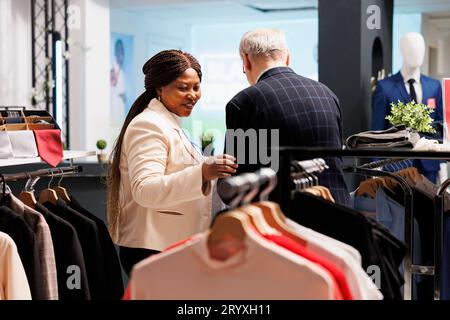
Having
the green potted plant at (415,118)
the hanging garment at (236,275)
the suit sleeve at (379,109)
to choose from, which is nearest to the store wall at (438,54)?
the suit sleeve at (379,109)

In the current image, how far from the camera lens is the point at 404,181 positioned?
7.88 feet

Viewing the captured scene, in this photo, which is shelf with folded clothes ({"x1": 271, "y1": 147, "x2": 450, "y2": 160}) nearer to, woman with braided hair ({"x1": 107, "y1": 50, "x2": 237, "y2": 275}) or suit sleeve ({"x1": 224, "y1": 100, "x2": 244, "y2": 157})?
woman with braided hair ({"x1": 107, "y1": 50, "x2": 237, "y2": 275})

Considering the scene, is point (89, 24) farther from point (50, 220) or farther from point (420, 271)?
point (420, 271)

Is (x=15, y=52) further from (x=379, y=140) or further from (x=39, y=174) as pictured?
(x=379, y=140)

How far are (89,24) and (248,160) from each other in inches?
214

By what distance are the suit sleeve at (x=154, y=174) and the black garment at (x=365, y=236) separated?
2.20 ft

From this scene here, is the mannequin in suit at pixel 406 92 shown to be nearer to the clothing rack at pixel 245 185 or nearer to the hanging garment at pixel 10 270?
the hanging garment at pixel 10 270

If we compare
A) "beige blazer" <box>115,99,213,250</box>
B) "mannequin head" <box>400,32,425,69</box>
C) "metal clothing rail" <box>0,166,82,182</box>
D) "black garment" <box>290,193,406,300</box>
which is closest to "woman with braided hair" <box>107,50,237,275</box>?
"beige blazer" <box>115,99,213,250</box>

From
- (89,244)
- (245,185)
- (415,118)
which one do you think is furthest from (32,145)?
(245,185)

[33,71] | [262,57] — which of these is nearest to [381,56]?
[33,71]

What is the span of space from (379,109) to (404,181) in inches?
123
